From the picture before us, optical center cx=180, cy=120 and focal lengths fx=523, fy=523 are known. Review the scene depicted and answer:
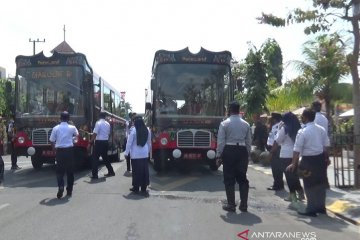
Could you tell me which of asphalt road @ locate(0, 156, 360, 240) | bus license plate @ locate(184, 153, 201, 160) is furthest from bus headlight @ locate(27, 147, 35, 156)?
bus license plate @ locate(184, 153, 201, 160)

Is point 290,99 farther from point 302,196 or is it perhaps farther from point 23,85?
point 302,196

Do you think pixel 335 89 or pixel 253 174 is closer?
pixel 253 174

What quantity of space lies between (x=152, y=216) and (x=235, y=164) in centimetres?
177

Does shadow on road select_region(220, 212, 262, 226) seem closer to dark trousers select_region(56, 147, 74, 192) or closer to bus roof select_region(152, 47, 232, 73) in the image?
dark trousers select_region(56, 147, 74, 192)

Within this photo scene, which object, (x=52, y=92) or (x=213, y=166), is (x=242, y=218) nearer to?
(x=213, y=166)

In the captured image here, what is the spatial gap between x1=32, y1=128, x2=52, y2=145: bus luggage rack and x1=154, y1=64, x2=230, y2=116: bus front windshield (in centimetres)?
341

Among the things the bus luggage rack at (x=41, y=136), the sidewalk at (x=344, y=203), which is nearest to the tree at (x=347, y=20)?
the sidewalk at (x=344, y=203)

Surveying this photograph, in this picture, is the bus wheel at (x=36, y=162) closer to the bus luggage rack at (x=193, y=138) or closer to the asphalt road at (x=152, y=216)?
the asphalt road at (x=152, y=216)

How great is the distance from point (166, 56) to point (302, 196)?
653cm

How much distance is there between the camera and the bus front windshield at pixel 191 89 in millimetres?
15000

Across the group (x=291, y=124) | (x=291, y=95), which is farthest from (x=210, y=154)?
(x=291, y=95)

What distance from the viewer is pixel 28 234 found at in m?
7.43

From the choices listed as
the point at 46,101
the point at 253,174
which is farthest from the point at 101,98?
the point at 253,174

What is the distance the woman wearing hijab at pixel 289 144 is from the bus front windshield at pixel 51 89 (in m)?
7.43
